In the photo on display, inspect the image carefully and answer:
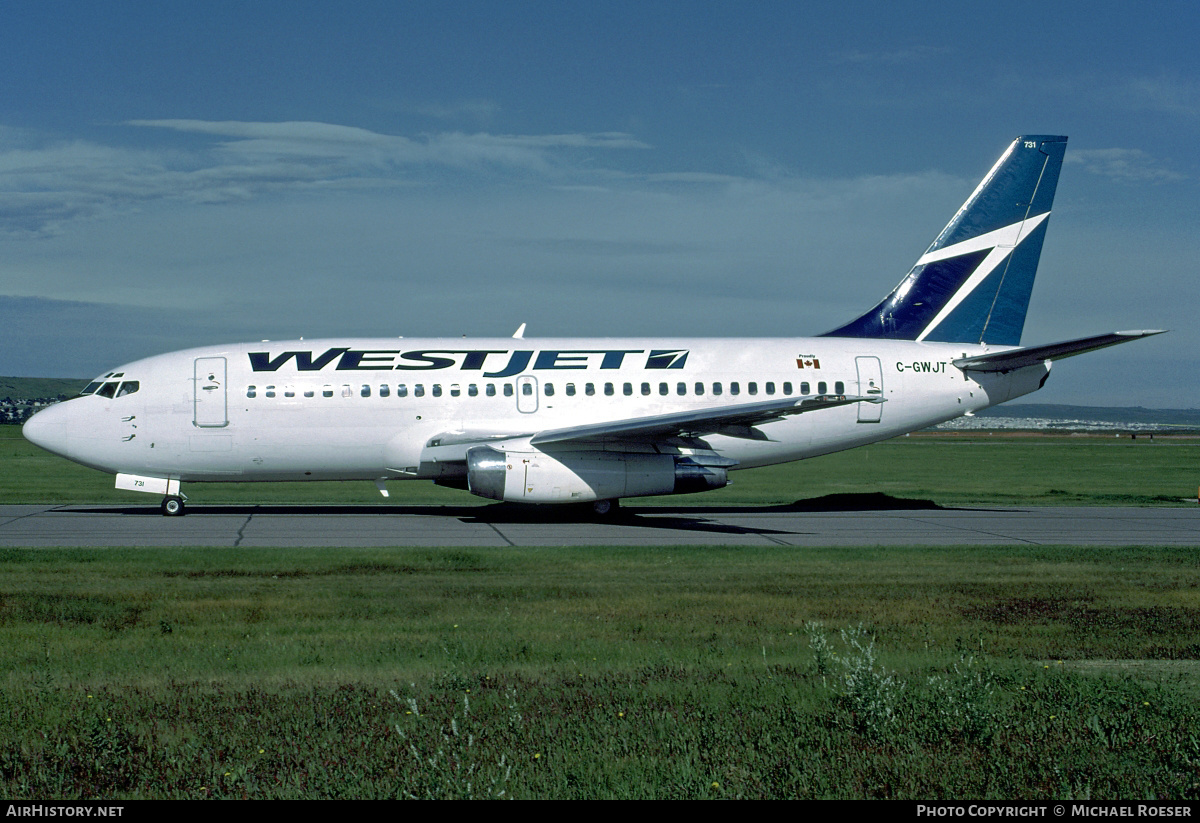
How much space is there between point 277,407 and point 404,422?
280 cm

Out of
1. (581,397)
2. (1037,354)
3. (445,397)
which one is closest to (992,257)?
(1037,354)

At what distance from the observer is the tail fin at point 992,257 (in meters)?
26.7

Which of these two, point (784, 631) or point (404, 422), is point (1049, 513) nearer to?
point (404, 422)

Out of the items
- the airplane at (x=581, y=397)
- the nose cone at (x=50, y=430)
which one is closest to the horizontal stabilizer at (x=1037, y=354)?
the airplane at (x=581, y=397)

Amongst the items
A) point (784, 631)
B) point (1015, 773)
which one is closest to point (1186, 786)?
point (1015, 773)

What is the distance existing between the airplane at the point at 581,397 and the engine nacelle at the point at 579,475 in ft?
0.11

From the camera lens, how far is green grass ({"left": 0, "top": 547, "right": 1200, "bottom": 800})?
6297mm

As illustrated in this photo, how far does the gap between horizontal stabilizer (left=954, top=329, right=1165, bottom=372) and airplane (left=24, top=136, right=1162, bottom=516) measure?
45mm

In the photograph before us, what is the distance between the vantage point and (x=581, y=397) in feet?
80.9

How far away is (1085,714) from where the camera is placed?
750 centimetres

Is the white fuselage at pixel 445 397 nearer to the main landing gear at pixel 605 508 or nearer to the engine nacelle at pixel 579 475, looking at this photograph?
the engine nacelle at pixel 579 475

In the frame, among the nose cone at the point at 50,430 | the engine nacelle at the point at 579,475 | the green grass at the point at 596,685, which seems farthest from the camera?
the nose cone at the point at 50,430

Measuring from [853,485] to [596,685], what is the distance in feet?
100

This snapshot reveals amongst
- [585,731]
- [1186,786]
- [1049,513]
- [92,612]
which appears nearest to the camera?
[1186,786]
